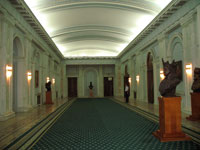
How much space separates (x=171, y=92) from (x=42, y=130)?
12.9 feet

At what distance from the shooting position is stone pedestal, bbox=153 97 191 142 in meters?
4.54

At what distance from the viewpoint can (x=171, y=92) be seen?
4.86 meters

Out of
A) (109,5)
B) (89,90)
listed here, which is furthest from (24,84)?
(89,90)

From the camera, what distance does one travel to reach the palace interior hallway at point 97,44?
5.91 metres

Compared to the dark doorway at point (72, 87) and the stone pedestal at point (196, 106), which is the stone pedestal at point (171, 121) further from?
the dark doorway at point (72, 87)

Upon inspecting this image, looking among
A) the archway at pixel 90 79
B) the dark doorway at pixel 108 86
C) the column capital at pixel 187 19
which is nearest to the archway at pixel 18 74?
the column capital at pixel 187 19

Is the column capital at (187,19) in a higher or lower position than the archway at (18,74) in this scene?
higher

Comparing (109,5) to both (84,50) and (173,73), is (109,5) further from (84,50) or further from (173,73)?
(84,50)

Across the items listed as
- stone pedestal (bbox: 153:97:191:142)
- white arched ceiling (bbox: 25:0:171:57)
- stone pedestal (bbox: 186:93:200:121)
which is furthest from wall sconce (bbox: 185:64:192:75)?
white arched ceiling (bbox: 25:0:171:57)

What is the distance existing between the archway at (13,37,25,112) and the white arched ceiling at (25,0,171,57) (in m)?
2.24

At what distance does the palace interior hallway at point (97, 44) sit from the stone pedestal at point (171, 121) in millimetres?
39

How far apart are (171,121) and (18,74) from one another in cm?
790

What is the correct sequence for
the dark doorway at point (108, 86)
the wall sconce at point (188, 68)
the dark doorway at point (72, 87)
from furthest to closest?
the dark doorway at point (108, 86)
the dark doorway at point (72, 87)
the wall sconce at point (188, 68)

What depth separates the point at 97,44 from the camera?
19.9 m
